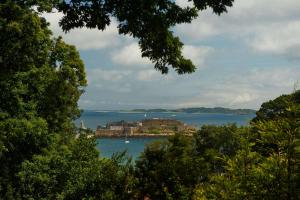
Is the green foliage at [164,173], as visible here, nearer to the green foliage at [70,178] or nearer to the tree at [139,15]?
the green foliage at [70,178]

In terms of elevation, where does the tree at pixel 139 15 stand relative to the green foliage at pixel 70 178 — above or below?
above

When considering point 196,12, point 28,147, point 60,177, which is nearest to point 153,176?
point 60,177

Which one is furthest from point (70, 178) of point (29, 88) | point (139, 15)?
point (139, 15)

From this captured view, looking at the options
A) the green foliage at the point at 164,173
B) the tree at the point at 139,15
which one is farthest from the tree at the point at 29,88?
the tree at the point at 139,15

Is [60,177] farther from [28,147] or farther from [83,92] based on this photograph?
[83,92]

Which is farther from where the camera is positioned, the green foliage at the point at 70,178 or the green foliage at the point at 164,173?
the green foliage at the point at 164,173

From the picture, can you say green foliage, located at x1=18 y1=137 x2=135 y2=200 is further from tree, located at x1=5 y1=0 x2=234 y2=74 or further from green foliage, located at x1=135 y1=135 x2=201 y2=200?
tree, located at x1=5 y1=0 x2=234 y2=74

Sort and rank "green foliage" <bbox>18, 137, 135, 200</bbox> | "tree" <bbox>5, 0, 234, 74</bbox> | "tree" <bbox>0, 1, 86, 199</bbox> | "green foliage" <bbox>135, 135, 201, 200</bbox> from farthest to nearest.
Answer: "green foliage" <bbox>135, 135, 201, 200</bbox> < "green foliage" <bbox>18, 137, 135, 200</bbox> < "tree" <bbox>0, 1, 86, 199</bbox> < "tree" <bbox>5, 0, 234, 74</bbox>

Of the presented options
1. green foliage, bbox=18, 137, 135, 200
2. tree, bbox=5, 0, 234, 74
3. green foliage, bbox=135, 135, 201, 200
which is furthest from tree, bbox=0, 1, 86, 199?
tree, bbox=5, 0, 234, 74

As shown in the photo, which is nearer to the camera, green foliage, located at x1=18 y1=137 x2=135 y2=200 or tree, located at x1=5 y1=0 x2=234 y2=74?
tree, located at x1=5 y1=0 x2=234 y2=74

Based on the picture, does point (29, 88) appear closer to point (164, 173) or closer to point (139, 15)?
point (164, 173)

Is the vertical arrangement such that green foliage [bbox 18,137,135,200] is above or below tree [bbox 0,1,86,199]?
below

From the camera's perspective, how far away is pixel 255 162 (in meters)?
9.82

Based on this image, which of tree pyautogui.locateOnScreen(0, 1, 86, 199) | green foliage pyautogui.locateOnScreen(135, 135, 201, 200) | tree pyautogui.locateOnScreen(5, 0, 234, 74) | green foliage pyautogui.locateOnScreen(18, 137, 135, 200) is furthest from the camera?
green foliage pyautogui.locateOnScreen(135, 135, 201, 200)
